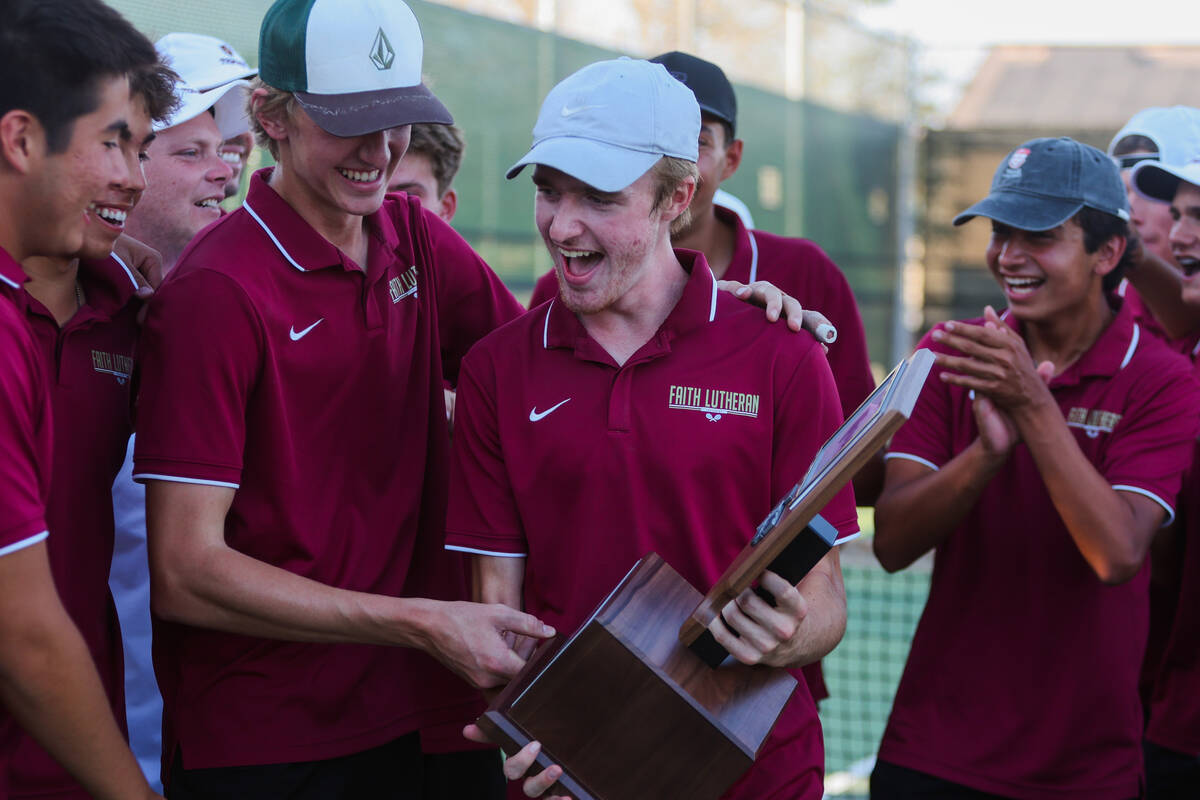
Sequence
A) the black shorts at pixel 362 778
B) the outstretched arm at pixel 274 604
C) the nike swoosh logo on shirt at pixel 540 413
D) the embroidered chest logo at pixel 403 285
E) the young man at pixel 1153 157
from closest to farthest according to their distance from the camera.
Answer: the outstretched arm at pixel 274 604 → the nike swoosh logo on shirt at pixel 540 413 → the black shorts at pixel 362 778 → the embroidered chest logo at pixel 403 285 → the young man at pixel 1153 157

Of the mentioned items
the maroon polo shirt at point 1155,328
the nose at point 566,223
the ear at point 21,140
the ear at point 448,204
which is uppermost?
the ear at point 21,140

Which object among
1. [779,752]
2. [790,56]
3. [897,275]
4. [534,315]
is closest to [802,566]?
[779,752]

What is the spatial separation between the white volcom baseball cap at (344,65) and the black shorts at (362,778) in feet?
4.46

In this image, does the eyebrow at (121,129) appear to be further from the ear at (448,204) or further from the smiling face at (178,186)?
the ear at (448,204)

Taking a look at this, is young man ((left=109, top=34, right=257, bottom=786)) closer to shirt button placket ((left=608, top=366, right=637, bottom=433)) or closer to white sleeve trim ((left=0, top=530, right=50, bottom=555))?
white sleeve trim ((left=0, top=530, right=50, bottom=555))

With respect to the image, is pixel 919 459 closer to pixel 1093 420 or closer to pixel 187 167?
pixel 1093 420

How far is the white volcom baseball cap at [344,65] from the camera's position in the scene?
2633mm

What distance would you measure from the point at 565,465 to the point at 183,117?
1.51m

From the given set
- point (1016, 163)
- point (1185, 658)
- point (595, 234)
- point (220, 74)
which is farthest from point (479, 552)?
point (1185, 658)

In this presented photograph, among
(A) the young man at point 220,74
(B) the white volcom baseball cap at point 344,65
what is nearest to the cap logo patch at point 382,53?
(B) the white volcom baseball cap at point 344,65

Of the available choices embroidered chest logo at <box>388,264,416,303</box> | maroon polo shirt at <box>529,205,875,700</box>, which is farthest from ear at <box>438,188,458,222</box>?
embroidered chest logo at <box>388,264,416,303</box>

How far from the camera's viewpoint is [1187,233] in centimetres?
403

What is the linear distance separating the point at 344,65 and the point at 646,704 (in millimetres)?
1457

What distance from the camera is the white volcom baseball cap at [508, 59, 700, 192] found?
2463 mm
